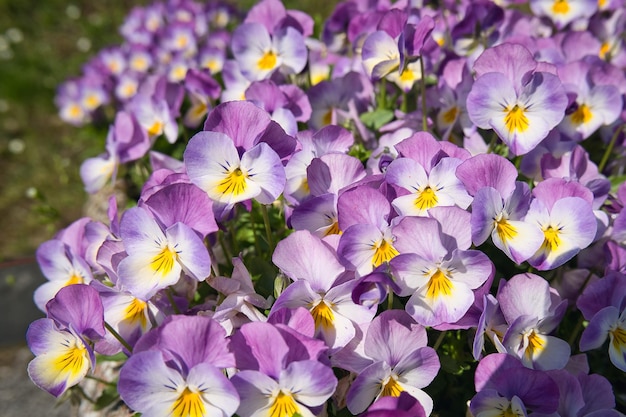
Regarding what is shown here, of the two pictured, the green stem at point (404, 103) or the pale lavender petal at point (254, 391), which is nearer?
the pale lavender petal at point (254, 391)

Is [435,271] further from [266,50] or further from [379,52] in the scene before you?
[266,50]

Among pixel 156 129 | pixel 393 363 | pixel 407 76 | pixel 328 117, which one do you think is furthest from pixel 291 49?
pixel 393 363

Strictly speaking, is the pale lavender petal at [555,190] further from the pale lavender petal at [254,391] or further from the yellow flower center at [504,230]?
the pale lavender petal at [254,391]

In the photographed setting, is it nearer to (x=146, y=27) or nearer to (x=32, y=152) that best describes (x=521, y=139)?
(x=146, y=27)

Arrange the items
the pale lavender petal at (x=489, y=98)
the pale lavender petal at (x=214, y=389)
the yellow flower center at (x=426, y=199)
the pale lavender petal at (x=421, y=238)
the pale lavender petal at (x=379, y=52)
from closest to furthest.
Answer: the pale lavender petal at (x=214, y=389), the pale lavender petal at (x=421, y=238), the yellow flower center at (x=426, y=199), the pale lavender petal at (x=489, y=98), the pale lavender petal at (x=379, y=52)

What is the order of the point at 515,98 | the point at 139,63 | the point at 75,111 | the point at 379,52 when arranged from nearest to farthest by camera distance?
the point at 515,98 < the point at 379,52 < the point at 139,63 < the point at 75,111

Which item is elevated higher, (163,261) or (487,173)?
(487,173)

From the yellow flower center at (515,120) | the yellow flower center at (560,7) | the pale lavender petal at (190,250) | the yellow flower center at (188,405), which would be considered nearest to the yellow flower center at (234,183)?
the pale lavender petal at (190,250)
